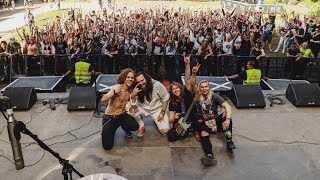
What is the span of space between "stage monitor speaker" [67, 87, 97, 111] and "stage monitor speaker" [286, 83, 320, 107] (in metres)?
5.11

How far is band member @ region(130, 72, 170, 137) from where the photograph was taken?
657 centimetres

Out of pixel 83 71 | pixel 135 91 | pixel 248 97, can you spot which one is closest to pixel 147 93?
pixel 135 91

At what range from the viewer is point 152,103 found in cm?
668

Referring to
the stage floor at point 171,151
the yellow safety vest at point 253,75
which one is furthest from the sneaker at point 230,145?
the yellow safety vest at point 253,75

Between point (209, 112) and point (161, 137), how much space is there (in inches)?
45.3

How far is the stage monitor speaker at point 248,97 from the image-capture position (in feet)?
26.5

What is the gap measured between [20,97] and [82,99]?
5.08ft

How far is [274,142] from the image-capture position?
661cm

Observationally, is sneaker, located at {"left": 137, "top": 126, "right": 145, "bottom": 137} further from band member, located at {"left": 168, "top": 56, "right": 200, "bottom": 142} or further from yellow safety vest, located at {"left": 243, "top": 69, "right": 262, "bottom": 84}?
yellow safety vest, located at {"left": 243, "top": 69, "right": 262, "bottom": 84}

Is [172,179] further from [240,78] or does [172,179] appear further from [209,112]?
[240,78]

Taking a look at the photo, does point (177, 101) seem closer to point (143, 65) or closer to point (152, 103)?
point (152, 103)

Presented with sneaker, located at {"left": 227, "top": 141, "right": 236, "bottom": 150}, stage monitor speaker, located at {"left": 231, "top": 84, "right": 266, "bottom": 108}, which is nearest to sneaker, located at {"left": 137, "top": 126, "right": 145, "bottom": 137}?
sneaker, located at {"left": 227, "top": 141, "right": 236, "bottom": 150}

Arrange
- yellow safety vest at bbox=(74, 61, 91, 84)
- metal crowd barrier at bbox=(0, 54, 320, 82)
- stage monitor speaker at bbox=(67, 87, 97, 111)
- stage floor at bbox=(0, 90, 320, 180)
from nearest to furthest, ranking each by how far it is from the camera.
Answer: stage floor at bbox=(0, 90, 320, 180) → stage monitor speaker at bbox=(67, 87, 97, 111) → yellow safety vest at bbox=(74, 61, 91, 84) → metal crowd barrier at bbox=(0, 54, 320, 82)

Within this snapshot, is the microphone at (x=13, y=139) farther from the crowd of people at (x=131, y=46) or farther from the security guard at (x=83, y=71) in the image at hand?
A: the crowd of people at (x=131, y=46)
